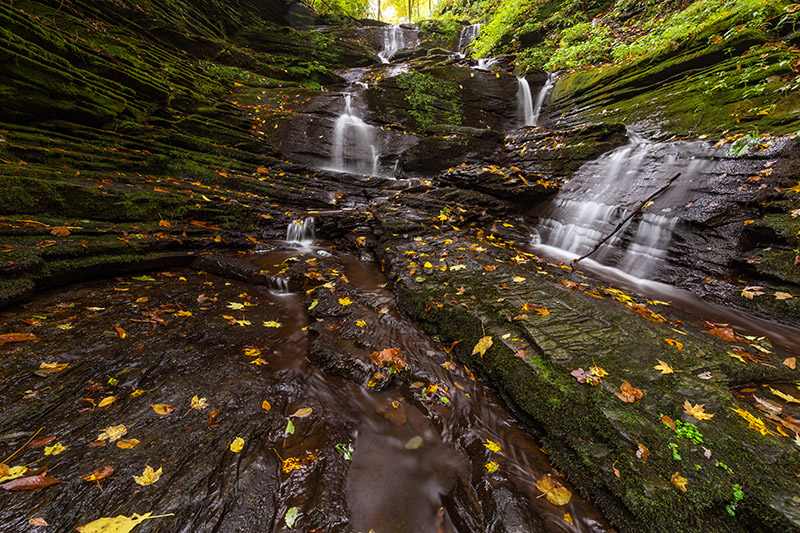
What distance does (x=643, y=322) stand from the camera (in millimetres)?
2867

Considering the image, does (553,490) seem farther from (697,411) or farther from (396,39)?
(396,39)

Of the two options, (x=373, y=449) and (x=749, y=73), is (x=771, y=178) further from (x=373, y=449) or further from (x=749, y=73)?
(x=373, y=449)

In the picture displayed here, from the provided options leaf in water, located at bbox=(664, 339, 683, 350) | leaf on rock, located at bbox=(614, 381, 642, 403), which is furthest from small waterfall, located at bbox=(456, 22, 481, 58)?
leaf on rock, located at bbox=(614, 381, 642, 403)

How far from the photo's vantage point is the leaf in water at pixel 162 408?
6.71 ft

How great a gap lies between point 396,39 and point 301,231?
82.5 ft

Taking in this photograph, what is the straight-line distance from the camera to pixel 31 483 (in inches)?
58.7

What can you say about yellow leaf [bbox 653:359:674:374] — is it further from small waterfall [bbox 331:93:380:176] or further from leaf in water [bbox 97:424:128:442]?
small waterfall [bbox 331:93:380:176]

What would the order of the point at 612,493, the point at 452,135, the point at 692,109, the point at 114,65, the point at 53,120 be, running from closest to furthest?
the point at 612,493, the point at 53,120, the point at 692,109, the point at 114,65, the point at 452,135

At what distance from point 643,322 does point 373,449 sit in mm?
3021

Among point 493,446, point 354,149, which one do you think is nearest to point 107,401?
point 493,446

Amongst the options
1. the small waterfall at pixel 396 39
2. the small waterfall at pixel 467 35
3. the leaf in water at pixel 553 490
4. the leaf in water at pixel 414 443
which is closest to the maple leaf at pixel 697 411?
the leaf in water at pixel 553 490

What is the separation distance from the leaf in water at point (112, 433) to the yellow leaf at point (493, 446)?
2.63m

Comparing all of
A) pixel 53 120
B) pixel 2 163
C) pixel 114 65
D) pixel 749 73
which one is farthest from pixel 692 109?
pixel 114 65

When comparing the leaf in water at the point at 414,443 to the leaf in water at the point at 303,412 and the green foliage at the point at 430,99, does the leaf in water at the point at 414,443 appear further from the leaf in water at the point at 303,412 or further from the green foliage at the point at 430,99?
the green foliage at the point at 430,99
